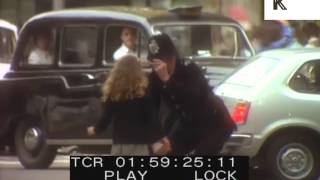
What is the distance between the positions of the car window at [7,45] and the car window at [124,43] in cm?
58

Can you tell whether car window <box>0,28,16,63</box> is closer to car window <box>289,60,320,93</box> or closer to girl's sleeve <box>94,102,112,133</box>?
girl's sleeve <box>94,102,112,133</box>

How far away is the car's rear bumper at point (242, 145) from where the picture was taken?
265 inches

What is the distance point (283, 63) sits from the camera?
6.77 m

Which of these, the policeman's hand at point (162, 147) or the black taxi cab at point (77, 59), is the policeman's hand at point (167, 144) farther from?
the black taxi cab at point (77, 59)

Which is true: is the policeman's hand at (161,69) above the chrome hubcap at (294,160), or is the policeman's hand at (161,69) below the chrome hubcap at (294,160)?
above

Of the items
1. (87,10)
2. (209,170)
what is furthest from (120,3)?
(209,170)

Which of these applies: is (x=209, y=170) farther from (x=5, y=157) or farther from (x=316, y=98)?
(x=5, y=157)

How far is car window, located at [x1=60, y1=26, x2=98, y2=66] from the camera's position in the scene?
22.3 ft

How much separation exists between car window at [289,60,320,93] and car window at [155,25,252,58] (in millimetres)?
312

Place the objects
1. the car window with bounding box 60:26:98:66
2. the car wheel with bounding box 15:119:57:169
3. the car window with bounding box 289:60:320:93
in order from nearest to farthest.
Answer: the car window with bounding box 289:60:320:93
the car window with bounding box 60:26:98:66
the car wheel with bounding box 15:119:57:169

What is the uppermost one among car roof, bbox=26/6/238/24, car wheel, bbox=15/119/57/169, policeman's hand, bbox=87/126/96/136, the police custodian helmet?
car roof, bbox=26/6/238/24

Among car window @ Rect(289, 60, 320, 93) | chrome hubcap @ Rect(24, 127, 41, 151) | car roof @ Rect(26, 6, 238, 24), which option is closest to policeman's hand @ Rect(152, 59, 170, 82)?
car roof @ Rect(26, 6, 238, 24)

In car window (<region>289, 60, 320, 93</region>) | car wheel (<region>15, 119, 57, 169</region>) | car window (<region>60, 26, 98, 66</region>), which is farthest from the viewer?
car wheel (<region>15, 119, 57, 169</region>)
